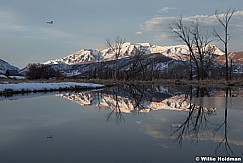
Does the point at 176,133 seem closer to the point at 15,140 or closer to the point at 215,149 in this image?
the point at 215,149

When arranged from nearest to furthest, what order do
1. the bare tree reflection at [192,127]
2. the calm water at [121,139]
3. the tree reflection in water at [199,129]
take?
the calm water at [121,139], the tree reflection in water at [199,129], the bare tree reflection at [192,127]

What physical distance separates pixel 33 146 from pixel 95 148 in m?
1.36

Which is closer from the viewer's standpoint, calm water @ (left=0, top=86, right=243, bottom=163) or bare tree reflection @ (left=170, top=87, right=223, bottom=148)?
calm water @ (left=0, top=86, right=243, bottom=163)

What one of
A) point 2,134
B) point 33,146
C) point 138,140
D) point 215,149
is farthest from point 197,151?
point 2,134

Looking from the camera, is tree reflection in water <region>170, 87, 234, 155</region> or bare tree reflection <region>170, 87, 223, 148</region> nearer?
tree reflection in water <region>170, 87, 234, 155</region>

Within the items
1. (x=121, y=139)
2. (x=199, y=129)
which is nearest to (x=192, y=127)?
(x=199, y=129)

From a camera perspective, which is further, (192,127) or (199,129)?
(192,127)

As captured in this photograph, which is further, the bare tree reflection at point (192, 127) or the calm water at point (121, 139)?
the bare tree reflection at point (192, 127)

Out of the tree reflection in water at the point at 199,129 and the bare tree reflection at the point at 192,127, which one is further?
the bare tree reflection at the point at 192,127

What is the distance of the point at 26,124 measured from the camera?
9.23 metres

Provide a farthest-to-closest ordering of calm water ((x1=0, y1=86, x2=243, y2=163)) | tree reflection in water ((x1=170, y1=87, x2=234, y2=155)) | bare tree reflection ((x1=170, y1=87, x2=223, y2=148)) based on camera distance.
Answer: bare tree reflection ((x1=170, y1=87, x2=223, y2=148)) → tree reflection in water ((x1=170, y1=87, x2=234, y2=155)) → calm water ((x1=0, y1=86, x2=243, y2=163))

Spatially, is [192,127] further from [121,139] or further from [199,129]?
[121,139]

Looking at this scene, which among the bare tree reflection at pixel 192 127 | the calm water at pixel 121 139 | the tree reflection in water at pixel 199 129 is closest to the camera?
the calm water at pixel 121 139

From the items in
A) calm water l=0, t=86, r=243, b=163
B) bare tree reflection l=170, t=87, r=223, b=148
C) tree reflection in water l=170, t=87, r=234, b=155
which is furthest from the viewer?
bare tree reflection l=170, t=87, r=223, b=148
